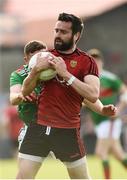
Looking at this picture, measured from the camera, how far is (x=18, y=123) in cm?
2312

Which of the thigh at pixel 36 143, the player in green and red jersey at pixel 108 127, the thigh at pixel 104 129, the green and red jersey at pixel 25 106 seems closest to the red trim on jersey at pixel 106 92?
the player in green and red jersey at pixel 108 127

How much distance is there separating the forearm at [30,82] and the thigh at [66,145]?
497 millimetres

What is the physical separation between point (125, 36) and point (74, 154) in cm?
1854

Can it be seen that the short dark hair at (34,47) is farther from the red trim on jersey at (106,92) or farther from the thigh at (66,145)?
the red trim on jersey at (106,92)

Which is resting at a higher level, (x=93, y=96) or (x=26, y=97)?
(x=93, y=96)

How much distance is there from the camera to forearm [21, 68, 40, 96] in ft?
26.5

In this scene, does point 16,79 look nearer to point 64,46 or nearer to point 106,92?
point 64,46

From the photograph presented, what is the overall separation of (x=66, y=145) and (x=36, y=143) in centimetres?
30

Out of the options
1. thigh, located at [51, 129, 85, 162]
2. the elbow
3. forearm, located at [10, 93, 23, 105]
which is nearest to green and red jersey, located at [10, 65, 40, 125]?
forearm, located at [10, 93, 23, 105]

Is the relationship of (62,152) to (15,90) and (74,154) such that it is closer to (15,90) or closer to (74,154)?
(74,154)

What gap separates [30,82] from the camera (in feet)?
26.7

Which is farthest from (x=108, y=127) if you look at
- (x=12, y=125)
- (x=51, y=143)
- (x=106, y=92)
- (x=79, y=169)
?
(x=12, y=125)

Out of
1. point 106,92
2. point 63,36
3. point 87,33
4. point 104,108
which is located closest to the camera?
point 63,36

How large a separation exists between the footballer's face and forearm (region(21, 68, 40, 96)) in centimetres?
39
